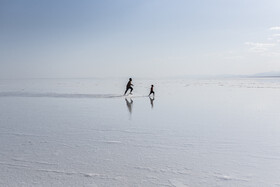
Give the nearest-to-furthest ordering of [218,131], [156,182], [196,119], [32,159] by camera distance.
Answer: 1. [156,182]
2. [32,159]
3. [218,131]
4. [196,119]

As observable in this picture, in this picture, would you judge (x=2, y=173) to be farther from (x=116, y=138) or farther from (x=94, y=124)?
(x=94, y=124)

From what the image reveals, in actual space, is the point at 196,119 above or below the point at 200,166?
above

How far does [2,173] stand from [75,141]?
2.54m

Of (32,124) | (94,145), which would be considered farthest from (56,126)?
(94,145)

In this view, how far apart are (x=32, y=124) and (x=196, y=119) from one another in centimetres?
701

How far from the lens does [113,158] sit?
584cm

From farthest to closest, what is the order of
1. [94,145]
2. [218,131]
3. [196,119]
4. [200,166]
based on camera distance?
[196,119]
[218,131]
[94,145]
[200,166]

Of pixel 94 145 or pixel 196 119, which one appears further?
pixel 196 119

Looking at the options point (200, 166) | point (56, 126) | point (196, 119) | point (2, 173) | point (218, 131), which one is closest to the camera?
point (2, 173)

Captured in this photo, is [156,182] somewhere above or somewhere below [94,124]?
below

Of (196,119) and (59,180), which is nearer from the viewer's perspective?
(59,180)

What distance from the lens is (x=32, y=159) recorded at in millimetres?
5766

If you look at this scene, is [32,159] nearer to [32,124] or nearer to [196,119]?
[32,124]

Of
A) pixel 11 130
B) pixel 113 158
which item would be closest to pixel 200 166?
pixel 113 158
